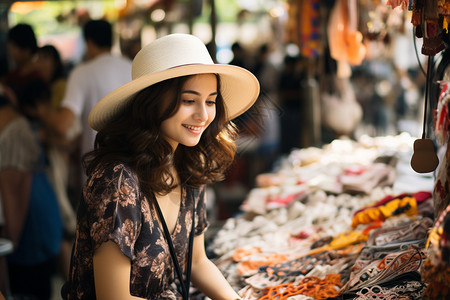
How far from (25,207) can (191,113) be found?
2.59 metres

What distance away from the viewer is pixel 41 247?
402cm

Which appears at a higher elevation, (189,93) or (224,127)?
(189,93)

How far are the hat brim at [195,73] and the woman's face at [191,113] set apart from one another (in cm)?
4

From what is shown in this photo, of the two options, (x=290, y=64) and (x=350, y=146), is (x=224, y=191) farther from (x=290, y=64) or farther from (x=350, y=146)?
(x=350, y=146)

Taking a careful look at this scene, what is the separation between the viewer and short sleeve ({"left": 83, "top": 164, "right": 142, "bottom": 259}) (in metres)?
1.67

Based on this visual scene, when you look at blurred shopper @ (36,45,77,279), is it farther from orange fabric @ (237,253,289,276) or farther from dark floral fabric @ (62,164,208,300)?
dark floral fabric @ (62,164,208,300)

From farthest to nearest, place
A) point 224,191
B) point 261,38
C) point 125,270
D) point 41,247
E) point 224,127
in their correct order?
point 261,38
point 224,191
point 41,247
point 224,127
point 125,270

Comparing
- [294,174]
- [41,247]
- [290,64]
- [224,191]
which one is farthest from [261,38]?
[41,247]

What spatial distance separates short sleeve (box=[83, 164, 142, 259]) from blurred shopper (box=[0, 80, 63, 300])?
2.47 metres

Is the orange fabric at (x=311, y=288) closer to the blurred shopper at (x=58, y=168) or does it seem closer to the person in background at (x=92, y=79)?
the person in background at (x=92, y=79)

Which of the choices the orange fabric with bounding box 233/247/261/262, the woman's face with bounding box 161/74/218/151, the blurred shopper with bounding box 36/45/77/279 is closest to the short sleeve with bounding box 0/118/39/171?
A: the blurred shopper with bounding box 36/45/77/279

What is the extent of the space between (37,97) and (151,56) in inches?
104

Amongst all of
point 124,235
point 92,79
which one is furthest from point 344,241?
point 92,79

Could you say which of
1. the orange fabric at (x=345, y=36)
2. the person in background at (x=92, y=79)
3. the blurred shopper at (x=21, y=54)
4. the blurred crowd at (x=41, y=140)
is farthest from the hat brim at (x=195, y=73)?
the blurred shopper at (x=21, y=54)
